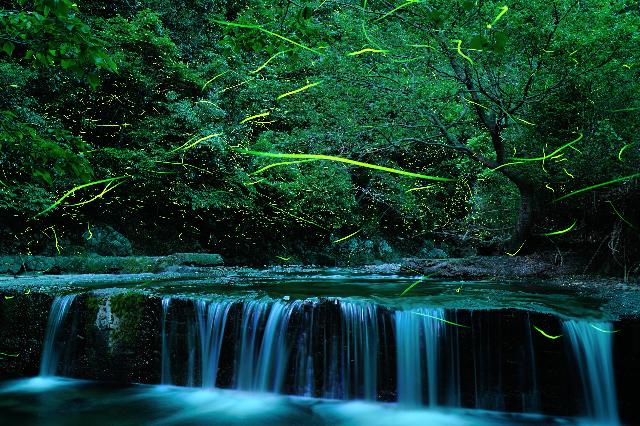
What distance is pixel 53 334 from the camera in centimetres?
689

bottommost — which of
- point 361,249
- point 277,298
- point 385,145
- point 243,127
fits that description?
point 277,298

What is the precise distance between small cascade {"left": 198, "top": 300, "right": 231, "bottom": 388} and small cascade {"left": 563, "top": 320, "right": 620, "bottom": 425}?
4205 millimetres

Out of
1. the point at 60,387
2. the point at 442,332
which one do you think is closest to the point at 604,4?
the point at 442,332

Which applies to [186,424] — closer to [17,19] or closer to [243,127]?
[17,19]

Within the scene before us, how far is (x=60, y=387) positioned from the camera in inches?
255

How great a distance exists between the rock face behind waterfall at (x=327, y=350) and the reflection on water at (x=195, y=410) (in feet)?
0.50

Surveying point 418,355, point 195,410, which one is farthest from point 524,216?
point 195,410

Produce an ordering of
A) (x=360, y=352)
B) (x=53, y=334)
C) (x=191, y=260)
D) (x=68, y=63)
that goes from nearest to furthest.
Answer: (x=68, y=63) < (x=360, y=352) < (x=53, y=334) < (x=191, y=260)

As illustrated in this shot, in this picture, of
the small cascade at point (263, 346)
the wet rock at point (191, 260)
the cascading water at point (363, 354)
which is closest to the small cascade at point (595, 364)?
the cascading water at point (363, 354)

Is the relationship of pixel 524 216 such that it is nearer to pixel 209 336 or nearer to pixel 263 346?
pixel 263 346

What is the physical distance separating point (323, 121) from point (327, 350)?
676 cm

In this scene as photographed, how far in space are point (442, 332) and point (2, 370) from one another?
632 cm

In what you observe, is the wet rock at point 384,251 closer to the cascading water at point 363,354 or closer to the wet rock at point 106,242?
the wet rock at point 106,242

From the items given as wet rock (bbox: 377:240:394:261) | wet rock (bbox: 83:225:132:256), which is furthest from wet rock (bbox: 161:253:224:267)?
wet rock (bbox: 377:240:394:261)
